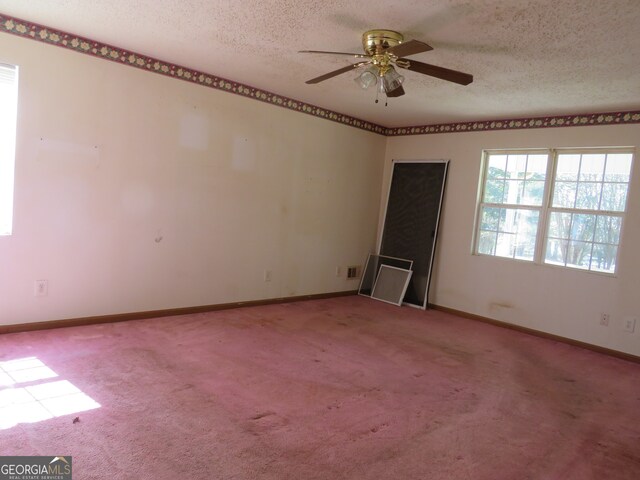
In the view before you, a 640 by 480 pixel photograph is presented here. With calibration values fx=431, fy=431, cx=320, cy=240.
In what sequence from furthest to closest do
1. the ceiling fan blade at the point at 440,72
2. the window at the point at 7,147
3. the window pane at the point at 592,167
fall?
the window pane at the point at 592,167 < the window at the point at 7,147 < the ceiling fan blade at the point at 440,72

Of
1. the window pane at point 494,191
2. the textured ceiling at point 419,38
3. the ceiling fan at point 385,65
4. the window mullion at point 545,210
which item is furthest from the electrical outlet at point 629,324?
the ceiling fan at point 385,65

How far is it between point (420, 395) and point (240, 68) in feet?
10.3

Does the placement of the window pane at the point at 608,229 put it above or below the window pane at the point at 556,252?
above

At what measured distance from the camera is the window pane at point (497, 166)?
203 inches

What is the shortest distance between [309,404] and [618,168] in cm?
392

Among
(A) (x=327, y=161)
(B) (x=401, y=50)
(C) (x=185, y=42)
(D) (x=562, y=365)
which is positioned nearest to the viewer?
(B) (x=401, y=50)

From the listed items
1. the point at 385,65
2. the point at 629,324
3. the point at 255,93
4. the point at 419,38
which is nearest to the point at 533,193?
the point at 629,324

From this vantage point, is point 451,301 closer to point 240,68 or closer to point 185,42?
point 240,68

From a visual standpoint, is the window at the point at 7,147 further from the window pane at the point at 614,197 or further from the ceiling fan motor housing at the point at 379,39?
the window pane at the point at 614,197

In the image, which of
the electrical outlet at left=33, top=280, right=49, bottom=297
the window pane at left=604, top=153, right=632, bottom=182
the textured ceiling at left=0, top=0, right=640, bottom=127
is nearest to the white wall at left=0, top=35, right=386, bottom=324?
the electrical outlet at left=33, top=280, right=49, bottom=297

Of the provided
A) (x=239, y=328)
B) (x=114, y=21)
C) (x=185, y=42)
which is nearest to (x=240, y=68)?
(x=185, y=42)

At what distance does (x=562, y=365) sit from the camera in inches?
151

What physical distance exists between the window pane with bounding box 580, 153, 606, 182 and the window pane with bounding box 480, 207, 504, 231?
0.94 metres

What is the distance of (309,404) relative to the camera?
2670 mm
